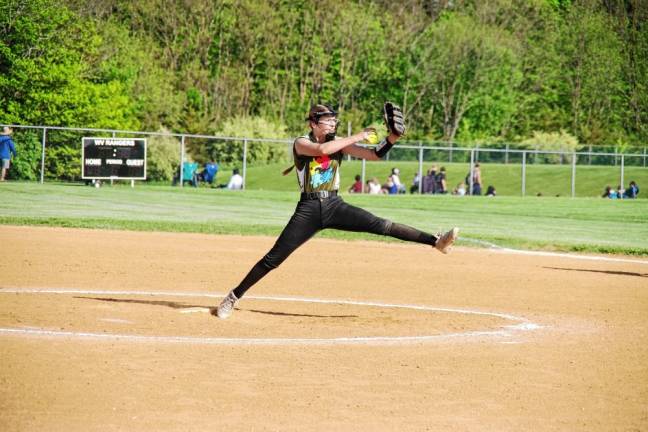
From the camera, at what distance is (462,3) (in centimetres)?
8700

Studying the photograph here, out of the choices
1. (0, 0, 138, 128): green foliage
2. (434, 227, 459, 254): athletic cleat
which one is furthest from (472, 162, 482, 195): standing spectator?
(434, 227, 459, 254): athletic cleat

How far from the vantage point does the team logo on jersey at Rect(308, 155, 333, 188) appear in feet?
32.6

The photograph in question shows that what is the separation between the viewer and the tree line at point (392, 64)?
68250 mm

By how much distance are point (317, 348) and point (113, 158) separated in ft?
92.0

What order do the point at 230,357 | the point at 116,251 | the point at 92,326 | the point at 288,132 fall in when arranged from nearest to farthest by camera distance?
the point at 230,357 → the point at 92,326 → the point at 116,251 → the point at 288,132

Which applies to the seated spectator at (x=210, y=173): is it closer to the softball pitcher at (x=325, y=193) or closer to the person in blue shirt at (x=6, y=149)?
the person in blue shirt at (x=6, y=149)

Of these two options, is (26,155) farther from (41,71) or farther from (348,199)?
(348,199)

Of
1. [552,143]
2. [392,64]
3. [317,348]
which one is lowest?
[317,348]

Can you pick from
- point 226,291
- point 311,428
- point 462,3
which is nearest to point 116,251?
point 226,291

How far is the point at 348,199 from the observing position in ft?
120

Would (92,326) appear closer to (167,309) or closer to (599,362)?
(167,309)

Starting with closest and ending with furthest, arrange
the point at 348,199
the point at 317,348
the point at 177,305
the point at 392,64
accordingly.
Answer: the point at 317,348 < the point at 177,305 < the point at 348,199 < the point at 392,64

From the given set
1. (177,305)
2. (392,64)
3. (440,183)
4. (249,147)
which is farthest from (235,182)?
(392,64)

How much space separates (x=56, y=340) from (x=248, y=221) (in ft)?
55.7
